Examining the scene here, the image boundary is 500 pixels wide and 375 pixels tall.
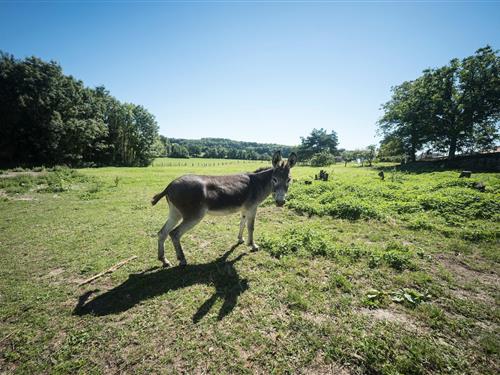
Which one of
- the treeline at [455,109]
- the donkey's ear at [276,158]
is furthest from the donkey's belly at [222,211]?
the treeline at [455,109]

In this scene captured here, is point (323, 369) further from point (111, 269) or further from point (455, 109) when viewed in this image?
point (455, 109)

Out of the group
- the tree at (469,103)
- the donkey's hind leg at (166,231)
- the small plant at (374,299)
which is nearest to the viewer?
the small plant at (374,299)

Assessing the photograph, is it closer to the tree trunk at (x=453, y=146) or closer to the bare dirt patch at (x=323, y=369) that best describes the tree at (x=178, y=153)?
the tree trunk at (x=453, y=146)

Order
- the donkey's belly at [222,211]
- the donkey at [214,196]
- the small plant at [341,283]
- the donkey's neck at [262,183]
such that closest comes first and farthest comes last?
the small plant at [341,283]
the donkey at [214,196]
the donkey's belly at [222,211]
the donkey's neck at [262,183]

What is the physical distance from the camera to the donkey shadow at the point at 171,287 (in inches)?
180

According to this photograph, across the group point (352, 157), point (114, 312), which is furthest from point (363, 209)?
point (352, 157)

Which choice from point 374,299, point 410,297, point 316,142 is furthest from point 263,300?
point 316,142

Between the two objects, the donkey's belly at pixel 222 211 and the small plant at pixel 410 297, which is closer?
the small plant at pixel 410 297

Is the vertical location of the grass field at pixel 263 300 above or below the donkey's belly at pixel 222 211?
below

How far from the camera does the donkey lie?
5969 millimetres

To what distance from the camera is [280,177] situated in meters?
7.14

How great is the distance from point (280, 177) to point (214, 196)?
235 cm

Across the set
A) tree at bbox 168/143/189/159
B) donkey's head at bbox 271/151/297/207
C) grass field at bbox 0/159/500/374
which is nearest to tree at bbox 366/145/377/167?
grass field at bbox 0/159/500/374

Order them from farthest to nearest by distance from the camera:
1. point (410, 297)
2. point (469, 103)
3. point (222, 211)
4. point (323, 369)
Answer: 1. point (469, 103)
2. point (222, 211)
3. point (410, 297)
4. point (323, 369)
